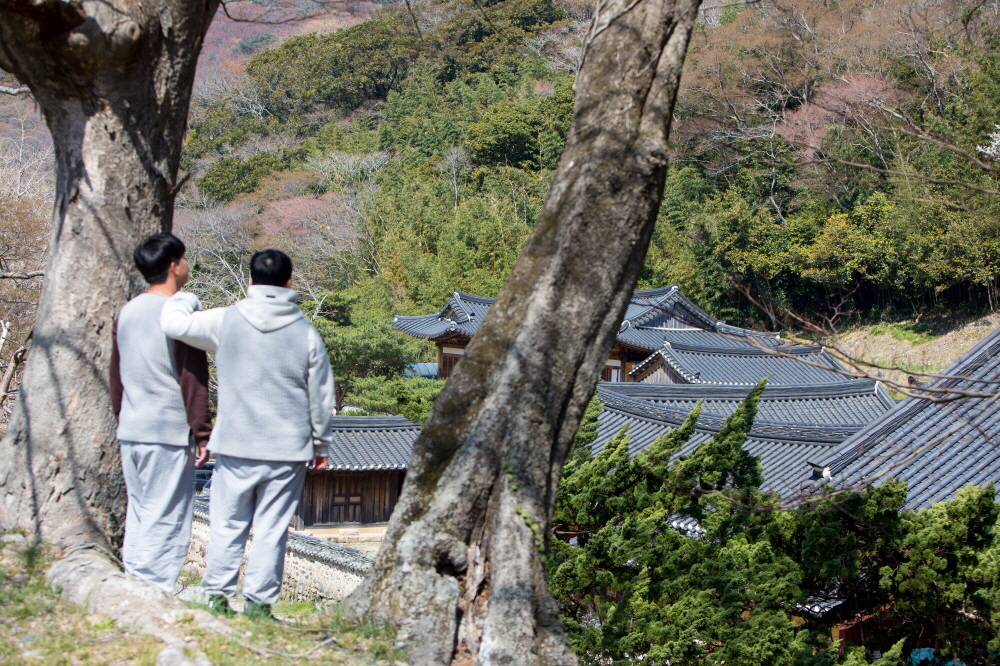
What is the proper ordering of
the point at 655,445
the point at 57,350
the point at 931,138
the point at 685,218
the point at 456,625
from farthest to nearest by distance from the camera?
the point at 685,218 → the point at 655,445 → the point at 931,138 → the point at 57,350 → the point at 456,625

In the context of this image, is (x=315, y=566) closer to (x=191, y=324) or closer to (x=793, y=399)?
(x=793, y=399)

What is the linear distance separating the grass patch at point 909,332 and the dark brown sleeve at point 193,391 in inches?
917

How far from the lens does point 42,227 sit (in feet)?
36.8

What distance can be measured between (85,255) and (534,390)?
1.46 m

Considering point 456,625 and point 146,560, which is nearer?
point 456,625

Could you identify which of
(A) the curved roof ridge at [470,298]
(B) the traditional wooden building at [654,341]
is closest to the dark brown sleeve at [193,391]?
(B) the traditional wooden building at [654,341]

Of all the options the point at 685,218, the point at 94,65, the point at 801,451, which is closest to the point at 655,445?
the point at 94,65

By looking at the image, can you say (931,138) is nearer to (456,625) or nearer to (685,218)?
(456,625)

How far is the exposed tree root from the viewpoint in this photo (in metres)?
1.91

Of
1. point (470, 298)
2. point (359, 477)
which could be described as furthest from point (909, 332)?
point (359, 477)

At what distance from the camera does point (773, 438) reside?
11047mm

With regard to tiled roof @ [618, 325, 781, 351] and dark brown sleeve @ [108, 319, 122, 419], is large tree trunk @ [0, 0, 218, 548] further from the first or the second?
tiled roof @ [618, 325, 781, 351]

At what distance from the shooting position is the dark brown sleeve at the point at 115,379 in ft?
7.77

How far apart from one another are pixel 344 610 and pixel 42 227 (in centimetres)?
1101
